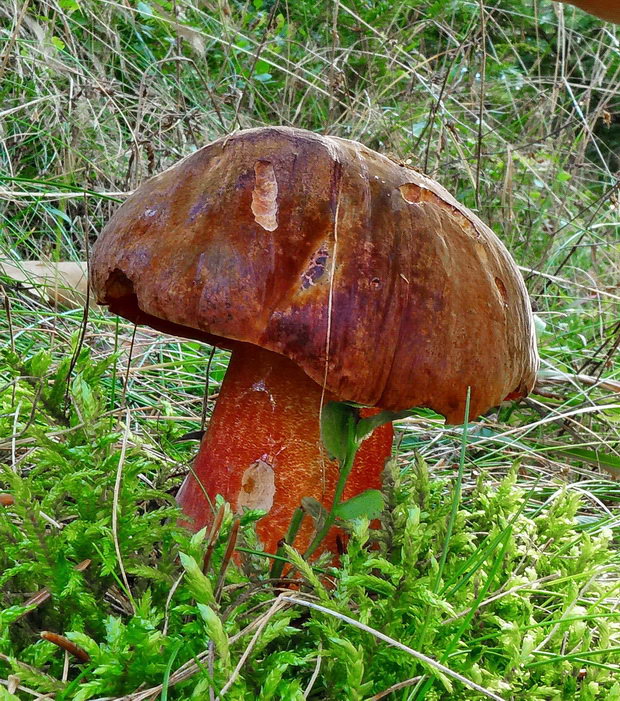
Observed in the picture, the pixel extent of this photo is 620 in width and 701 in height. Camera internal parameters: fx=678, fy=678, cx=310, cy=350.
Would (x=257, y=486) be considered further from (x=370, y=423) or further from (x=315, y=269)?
(x=315, y=269)

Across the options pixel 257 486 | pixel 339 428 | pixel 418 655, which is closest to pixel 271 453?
pixel 257 486

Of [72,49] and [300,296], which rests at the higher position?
[72,49]

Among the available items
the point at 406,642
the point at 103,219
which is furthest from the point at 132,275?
the point at 103,219

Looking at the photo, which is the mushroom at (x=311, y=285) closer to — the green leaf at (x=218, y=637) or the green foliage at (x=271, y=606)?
the green foliage at (x=271, y=606)

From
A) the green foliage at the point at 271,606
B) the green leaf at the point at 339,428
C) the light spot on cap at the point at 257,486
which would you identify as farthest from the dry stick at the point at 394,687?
the light spot on cap at the point at 257,486

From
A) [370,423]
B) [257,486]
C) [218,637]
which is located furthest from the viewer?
[257,486]

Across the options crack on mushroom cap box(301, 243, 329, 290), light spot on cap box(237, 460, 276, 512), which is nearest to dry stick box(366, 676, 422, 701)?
light spot on cap box(237, 460, 276, 512)

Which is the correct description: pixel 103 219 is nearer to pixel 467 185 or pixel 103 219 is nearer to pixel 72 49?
pixel 72 49
